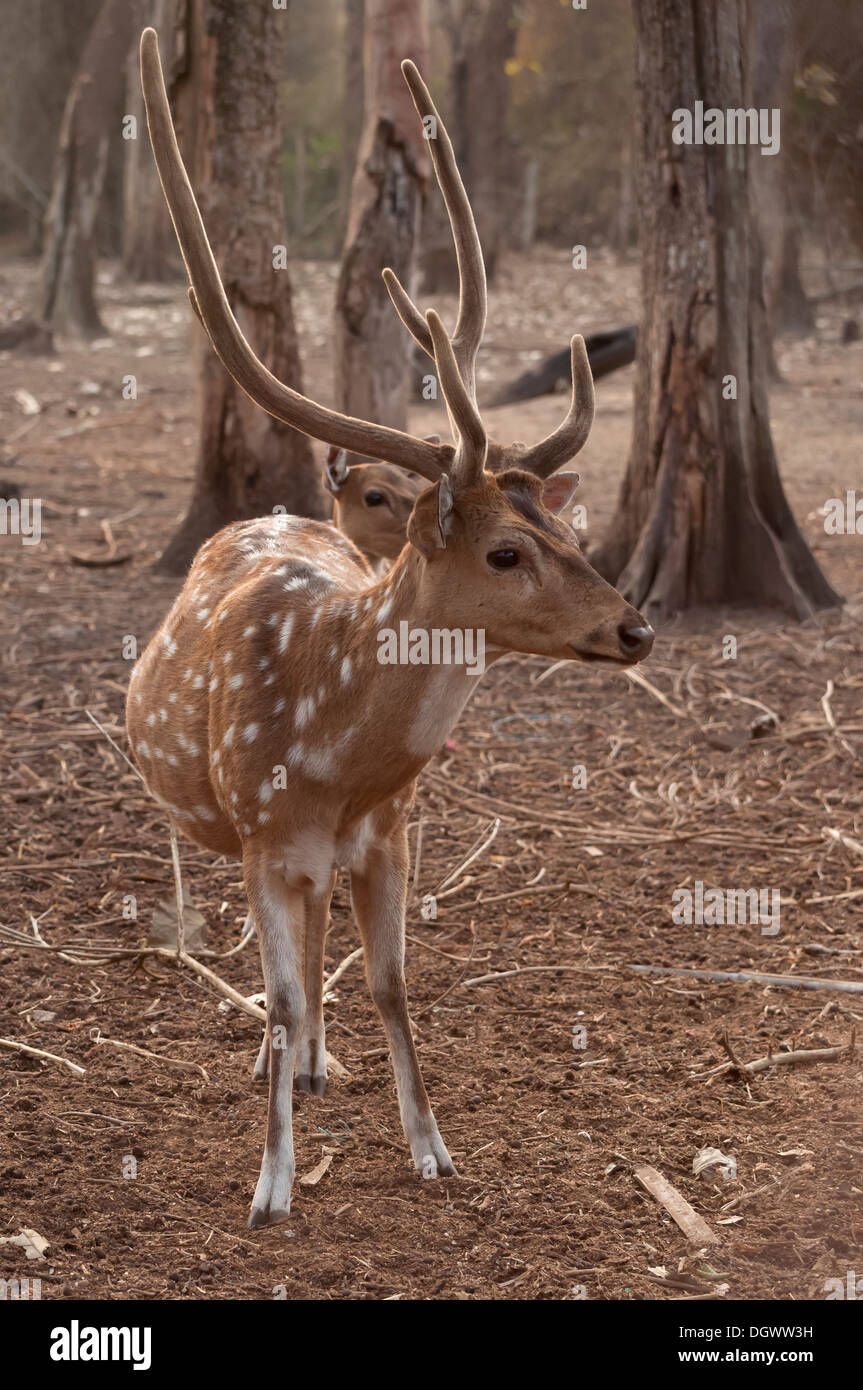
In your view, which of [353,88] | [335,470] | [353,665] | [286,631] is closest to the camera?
[353,665]

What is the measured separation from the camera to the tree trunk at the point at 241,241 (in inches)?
303

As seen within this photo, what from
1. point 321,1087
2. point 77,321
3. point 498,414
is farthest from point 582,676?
point 77,321

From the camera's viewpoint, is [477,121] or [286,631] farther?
[477,121]

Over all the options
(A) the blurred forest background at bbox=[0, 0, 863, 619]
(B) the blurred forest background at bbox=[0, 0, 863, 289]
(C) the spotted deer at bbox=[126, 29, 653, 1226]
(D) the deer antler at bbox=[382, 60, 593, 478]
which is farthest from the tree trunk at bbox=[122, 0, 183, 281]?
(C) the spotted deer at bbox=[126, 29, 653, 1226]

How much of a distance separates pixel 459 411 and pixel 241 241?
5.27 metres

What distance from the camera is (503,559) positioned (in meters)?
3.08

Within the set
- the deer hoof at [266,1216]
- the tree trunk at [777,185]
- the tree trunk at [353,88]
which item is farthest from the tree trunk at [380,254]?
the tree trunk at [353,88]

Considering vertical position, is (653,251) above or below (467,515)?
above

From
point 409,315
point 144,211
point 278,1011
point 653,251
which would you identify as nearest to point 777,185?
point 653,251

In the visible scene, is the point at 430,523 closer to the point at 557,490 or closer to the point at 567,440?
the point at 567,440

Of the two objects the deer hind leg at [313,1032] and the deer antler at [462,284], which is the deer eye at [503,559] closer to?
the deer antler at [462,284]

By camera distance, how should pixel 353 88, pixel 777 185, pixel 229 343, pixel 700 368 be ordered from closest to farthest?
1. pixel 229 343
2. pixel 700 368
3. pixel 777 185
4. pixel 353 88

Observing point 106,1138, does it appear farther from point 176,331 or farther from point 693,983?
point 176,331

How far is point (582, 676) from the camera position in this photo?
6988 millimetres
